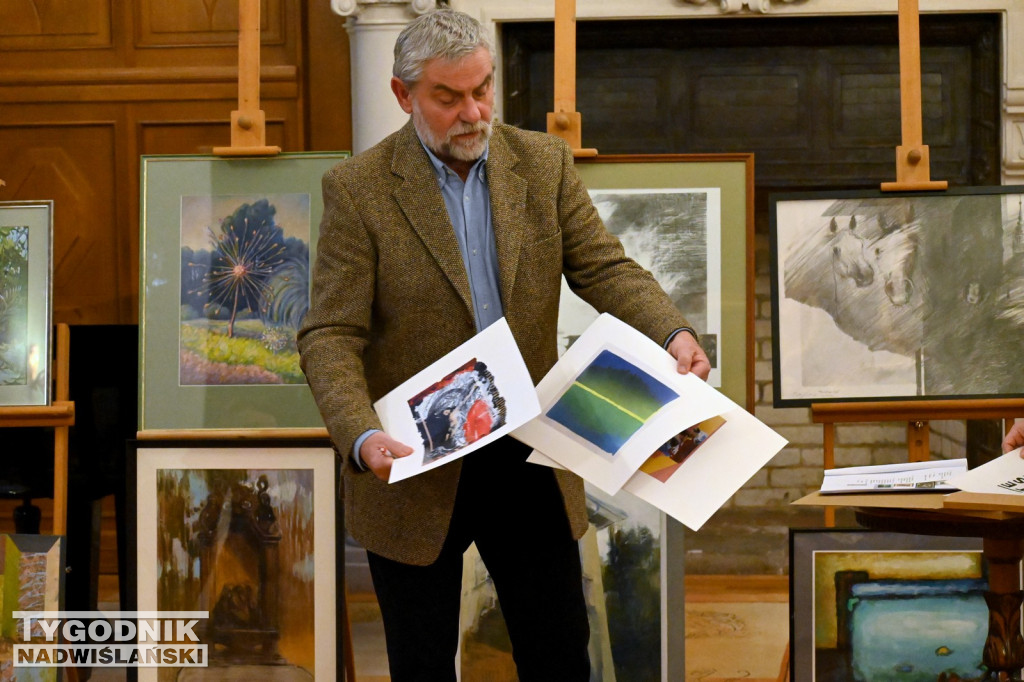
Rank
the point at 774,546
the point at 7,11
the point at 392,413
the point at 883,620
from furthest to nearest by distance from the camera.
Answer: the point at 774,546 < the point at 7,11 < the point at 883,620 < the point at 392,413

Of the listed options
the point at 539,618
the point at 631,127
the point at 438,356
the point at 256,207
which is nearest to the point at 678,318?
the point at 438,356

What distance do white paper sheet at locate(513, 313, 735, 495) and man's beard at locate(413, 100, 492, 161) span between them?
325 millimetres

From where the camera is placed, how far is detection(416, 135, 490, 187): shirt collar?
188 centimetres

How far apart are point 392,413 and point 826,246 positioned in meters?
1.32

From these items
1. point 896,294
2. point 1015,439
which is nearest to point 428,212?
point 1015,439

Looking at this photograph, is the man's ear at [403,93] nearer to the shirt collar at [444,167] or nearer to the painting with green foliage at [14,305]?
the shirt collar at [444,167]

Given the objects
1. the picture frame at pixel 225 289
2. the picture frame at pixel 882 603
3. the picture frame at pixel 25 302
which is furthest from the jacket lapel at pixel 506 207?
the picture frame at pixel 25 302

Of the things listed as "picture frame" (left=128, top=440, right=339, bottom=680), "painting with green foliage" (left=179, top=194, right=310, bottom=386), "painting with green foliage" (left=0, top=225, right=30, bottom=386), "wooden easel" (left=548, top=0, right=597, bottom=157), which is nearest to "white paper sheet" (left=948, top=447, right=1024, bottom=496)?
"wooden easel" (left=548, top=0, right=597, bottom=157)

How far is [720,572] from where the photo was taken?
459 centimetres

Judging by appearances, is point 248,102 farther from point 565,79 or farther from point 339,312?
point 339,312

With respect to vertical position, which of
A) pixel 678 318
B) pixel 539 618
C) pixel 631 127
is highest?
pixel 631 127

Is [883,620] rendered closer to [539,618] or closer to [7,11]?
[539,618]

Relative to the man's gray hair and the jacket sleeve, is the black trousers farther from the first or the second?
the man's gray hair

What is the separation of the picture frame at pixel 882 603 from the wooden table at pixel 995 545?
1.23 ft
